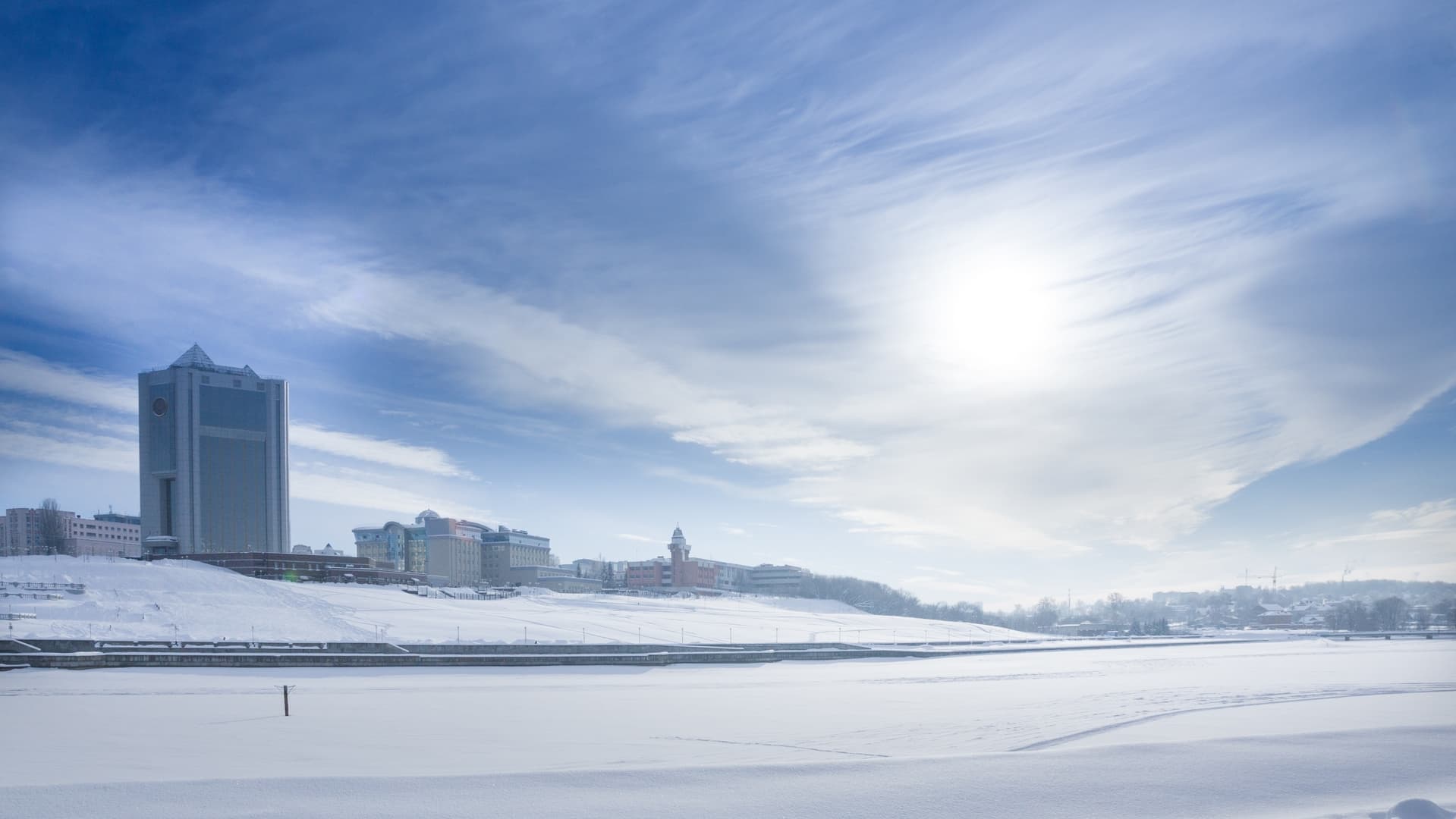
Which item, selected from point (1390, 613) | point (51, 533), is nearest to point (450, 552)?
point (51, 533)

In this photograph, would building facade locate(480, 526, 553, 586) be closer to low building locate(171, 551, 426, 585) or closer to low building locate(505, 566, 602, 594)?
low building locate(505, 566, 602, 594)

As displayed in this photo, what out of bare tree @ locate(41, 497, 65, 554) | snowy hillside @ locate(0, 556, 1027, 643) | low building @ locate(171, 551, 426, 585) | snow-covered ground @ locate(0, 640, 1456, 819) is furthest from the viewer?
bare tree @ locate(41, 497, 65, 554)

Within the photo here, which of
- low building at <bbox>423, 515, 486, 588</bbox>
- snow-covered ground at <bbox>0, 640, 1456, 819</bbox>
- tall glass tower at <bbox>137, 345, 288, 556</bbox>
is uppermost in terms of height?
tall glass tower at <bbox>137, 345, 288, 556</bbox>

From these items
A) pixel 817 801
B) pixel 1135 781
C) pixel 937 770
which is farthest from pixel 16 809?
pixel 1135 781

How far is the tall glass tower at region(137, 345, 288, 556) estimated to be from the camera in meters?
141

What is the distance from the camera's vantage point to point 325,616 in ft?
186

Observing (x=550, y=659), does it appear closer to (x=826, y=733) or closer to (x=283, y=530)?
(x=826, y=733)

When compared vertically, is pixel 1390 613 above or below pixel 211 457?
below

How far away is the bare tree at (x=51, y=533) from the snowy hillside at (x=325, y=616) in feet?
177

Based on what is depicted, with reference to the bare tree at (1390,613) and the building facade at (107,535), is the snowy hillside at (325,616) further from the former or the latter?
the building facade at (107,535)

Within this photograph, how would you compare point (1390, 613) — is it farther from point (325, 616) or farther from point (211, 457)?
point (211, 457)

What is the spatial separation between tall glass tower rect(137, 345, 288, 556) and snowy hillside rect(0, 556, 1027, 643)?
7110 cm

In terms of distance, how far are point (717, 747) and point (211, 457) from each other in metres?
152

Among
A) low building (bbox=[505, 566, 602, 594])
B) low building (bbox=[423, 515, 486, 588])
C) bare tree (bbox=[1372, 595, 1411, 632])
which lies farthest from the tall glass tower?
bare tree (bbox=[1372, 595, 1411, 632])
